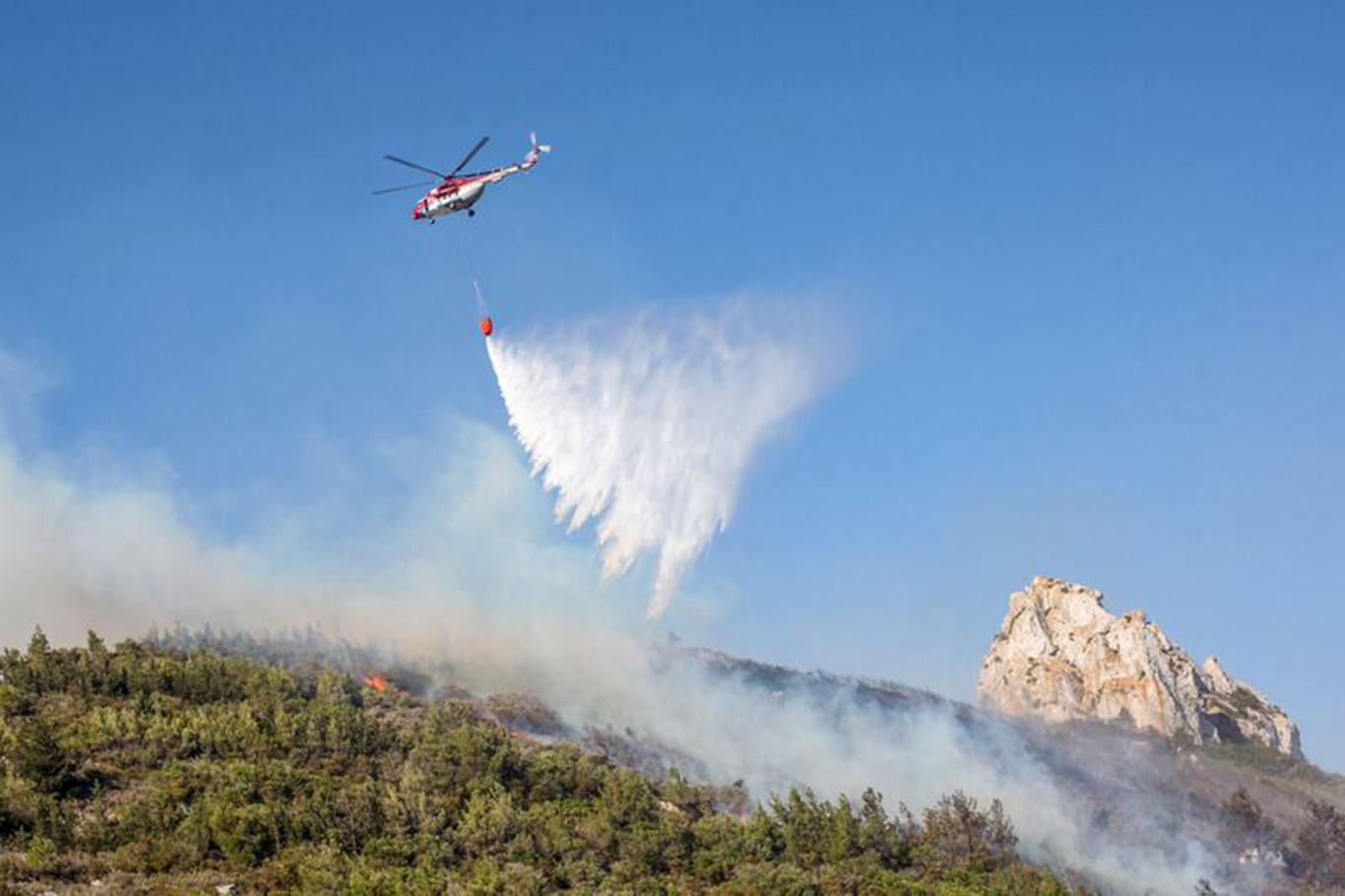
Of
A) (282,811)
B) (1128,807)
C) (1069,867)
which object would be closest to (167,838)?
(282,811)

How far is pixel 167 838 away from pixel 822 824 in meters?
46.9

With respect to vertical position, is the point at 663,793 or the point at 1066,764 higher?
the point at 1066,764

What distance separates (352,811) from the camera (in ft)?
240

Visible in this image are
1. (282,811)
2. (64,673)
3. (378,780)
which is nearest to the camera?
(282,811)

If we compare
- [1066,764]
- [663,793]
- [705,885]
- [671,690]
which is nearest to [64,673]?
[663,793]

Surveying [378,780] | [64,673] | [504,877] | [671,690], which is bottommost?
[504,877]

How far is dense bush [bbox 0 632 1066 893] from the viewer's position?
66125mm

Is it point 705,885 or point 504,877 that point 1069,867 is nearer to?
point 705,885

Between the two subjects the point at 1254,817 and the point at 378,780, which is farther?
the point at 1254,817

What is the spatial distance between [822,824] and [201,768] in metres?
44.8

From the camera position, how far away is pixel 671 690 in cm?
16512

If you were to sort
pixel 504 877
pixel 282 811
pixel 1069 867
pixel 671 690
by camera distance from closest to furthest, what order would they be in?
pixel 504 877 → pixel 282 811 → pixel 1069 867 → pixel 671 690

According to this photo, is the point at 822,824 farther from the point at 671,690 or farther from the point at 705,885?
the point at 671,690

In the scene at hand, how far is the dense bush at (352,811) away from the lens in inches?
2603
